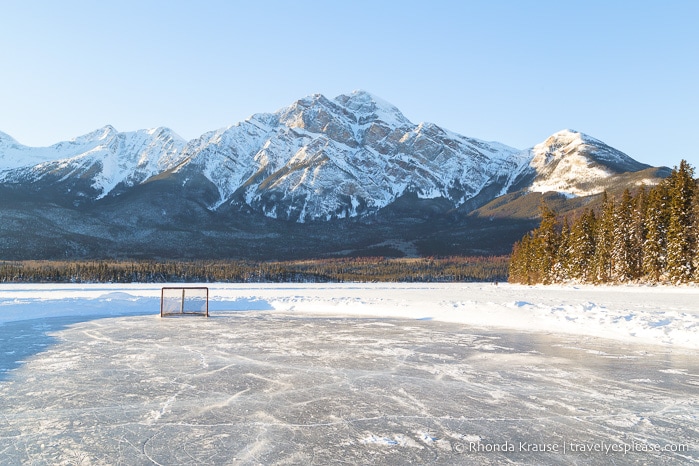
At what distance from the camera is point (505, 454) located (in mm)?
6332

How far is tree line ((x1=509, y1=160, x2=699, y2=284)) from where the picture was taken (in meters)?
48.5

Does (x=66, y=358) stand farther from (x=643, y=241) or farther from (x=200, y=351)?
(x=643, y=241)

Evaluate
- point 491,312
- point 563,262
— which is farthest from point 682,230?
point 491,312

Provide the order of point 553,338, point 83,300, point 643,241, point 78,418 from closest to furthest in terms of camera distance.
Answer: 1. point 78,418
2. point 553,338
3. point 83,300
4. point 643,241

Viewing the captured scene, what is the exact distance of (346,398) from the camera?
358 inches

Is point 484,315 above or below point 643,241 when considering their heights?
below

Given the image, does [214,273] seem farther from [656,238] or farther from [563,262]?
[656,238]

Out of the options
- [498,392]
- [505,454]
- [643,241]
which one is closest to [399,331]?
[498,392]

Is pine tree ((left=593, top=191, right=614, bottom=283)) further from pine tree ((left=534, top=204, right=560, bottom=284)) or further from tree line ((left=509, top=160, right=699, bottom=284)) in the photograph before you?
pine tree ((left=534, top=204, right=560, bottom=284))

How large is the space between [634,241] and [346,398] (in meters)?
57.5


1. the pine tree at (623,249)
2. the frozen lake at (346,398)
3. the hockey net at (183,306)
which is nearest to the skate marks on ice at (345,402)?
the frozen lake at (346,398)

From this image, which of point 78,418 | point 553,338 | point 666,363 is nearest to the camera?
point 78,418

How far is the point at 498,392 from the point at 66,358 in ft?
36.2

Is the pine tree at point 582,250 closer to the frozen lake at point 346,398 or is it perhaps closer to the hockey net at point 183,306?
the frozen lake at point 346,398
